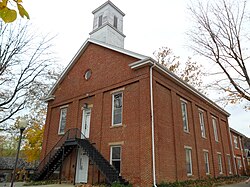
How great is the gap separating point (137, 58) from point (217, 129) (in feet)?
46.6

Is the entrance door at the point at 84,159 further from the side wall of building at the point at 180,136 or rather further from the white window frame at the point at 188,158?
the white window frame at the point at 188,158

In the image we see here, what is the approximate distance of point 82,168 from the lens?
52.1 feet

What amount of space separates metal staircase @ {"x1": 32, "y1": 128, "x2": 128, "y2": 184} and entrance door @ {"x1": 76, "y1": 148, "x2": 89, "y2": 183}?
0.99 metres

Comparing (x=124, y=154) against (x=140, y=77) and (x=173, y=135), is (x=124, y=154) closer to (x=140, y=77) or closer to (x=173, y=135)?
(x=173, y=135)

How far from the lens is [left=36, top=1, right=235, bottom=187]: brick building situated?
13.2 meters

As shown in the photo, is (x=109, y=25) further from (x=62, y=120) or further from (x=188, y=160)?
(x=188, y=160)

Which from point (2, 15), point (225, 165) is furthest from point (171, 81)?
point (2, 15)

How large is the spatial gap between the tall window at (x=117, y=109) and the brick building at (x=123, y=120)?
5cm

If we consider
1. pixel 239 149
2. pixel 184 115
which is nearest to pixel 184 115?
pixel 184 115

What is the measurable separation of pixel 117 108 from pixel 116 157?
329 cm

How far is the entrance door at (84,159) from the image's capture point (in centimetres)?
1553

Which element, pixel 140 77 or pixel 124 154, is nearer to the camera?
pixel 124 154

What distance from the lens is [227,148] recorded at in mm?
25062

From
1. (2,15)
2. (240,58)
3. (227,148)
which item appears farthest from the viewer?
(227,148)
